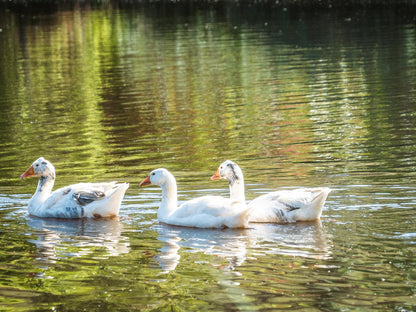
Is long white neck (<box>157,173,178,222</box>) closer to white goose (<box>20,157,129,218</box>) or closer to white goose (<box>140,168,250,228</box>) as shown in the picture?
white goose (<box>140,168,250,228</box>)

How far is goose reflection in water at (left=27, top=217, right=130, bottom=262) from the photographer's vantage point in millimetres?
11547

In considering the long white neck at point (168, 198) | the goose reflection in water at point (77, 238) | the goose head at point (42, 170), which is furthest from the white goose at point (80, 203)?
the long white neck at point (168, 198)

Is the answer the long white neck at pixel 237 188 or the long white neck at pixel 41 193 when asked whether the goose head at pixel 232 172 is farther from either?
the long white neck at pixel 41 193

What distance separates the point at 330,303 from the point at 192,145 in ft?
40.5

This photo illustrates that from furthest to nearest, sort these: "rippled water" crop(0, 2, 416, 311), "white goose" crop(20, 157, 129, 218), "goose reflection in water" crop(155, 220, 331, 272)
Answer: "white goose" crop(20, 157, 129, 218)
"goose reflection in water" crop(155, 220, 331, 272)
"rippled water" crop(0, 2, 416, 311)

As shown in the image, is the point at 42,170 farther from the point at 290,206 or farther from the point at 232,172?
the point at 290,206

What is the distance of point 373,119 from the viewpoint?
22.8m

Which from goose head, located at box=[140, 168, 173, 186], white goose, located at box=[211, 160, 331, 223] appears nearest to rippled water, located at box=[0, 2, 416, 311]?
white goose, located at box=[211, 160, 331, 223]

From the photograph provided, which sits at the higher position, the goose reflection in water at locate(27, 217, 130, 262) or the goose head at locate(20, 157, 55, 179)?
the goose head at locate(20, 157, 55, 179)

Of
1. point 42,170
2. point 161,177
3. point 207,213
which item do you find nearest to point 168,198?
→ point 161,177

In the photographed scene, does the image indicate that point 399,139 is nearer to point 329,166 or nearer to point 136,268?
point 329,166

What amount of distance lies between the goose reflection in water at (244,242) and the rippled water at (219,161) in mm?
38

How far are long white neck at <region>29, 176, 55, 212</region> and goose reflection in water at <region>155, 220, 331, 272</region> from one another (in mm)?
2793

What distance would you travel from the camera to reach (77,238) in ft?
41.4
